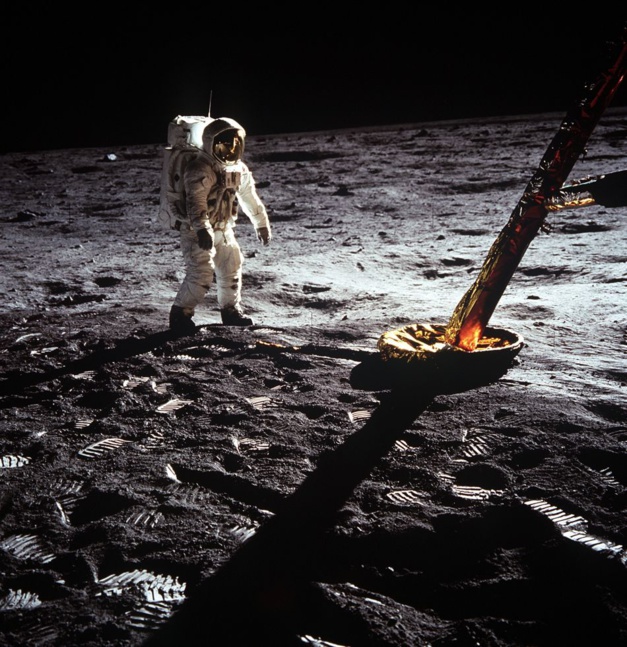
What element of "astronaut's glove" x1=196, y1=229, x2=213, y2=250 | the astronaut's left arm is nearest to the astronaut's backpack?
"astronaut's glove" x1=196, y1=229, x2=213, y2=250

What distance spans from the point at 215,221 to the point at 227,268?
283mm

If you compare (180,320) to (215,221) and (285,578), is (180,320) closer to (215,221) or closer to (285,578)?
(215,221)

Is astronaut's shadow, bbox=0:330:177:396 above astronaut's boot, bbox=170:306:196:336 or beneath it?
beneath

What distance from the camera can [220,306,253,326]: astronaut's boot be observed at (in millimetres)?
3373

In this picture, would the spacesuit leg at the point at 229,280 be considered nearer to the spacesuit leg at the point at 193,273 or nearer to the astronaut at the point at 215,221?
the astronaut at the point at 215,221

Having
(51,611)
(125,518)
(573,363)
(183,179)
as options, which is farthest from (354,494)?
(183,179)

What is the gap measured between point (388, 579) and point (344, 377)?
1.22m

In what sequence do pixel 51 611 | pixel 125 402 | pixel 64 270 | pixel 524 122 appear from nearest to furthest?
pixel 51 611, pixel 125 402, pixel 64 270, pixel 524 122

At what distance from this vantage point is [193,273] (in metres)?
3.23

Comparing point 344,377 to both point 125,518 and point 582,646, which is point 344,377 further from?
point 582,646

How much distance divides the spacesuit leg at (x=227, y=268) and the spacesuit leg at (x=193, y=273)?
96 millimetres

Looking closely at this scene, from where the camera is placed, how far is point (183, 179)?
10.1 feet

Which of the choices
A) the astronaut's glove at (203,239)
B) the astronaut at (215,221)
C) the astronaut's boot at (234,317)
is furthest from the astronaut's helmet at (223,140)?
the astronaut's boot at (234,317)

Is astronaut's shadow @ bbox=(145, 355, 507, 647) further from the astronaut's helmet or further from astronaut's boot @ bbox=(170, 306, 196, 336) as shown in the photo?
the astronaut's helmet
